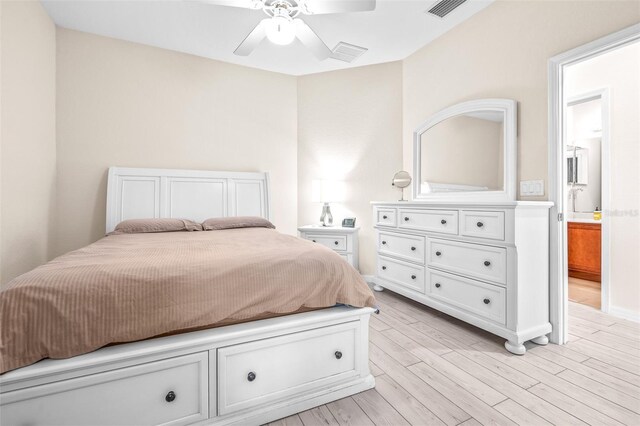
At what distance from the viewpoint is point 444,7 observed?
9.05 ft

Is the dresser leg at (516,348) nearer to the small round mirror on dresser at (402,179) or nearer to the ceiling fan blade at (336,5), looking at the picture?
the small round mirror on dresser at (402,179)

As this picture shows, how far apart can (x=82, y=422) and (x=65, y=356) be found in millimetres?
265

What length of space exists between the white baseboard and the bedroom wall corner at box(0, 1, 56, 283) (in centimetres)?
507

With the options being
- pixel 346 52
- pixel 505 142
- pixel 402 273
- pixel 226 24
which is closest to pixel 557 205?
pixel 505 142

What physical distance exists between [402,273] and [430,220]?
0.66 metres

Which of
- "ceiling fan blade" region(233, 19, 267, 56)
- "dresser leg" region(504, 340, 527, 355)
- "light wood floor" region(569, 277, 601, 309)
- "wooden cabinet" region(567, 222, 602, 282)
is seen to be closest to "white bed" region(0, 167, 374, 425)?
"dresser leg" region(504, 340, 527, 355)

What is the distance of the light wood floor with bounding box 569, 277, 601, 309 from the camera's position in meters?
3.14

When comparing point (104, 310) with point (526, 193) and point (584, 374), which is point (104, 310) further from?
point (526, 193)

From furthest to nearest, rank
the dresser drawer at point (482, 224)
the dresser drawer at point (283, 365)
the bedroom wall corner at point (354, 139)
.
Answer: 1. the bedroom wall corner at point (354, 139)
2. the dresser drawer at point (482, 224)
3. the dresser drawer at point (283, 365)

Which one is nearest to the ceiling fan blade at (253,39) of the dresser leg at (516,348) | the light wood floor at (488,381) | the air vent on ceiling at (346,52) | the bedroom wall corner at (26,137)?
the air vent on ceiling at (346,52)

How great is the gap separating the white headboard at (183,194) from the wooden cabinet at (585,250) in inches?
164

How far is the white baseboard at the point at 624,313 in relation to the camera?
2.64 m

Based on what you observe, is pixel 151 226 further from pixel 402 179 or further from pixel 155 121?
pixel 402 179

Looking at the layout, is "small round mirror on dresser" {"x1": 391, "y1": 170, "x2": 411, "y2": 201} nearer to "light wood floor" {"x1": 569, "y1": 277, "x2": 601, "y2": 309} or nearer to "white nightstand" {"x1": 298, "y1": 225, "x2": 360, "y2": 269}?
"white nightstand" {"x1": 298, "y1": 225, "x2": 360, "y2": 269}
